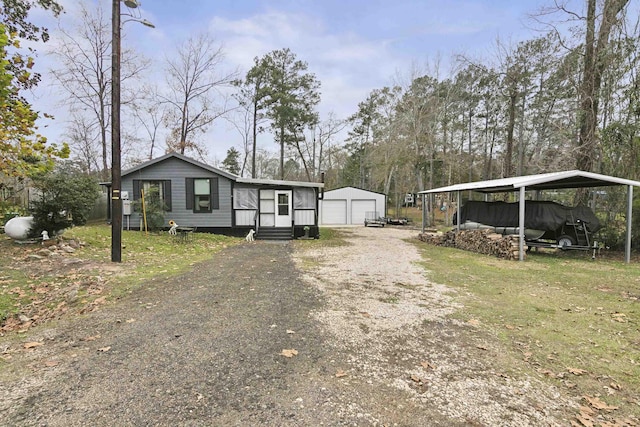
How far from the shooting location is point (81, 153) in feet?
86.1

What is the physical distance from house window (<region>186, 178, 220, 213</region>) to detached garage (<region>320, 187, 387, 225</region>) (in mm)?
12699

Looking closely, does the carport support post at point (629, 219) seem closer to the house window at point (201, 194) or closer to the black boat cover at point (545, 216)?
the black boat cover at point (545, 216)

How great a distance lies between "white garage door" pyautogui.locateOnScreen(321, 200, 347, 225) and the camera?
2573 centimetres

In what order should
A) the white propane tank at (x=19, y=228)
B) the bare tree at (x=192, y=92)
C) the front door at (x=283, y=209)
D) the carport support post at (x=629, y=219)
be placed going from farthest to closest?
the bare tree at (x=192, y=92) < the front door at (x=283, y=209) < the carport support post at (x=629, y=219) < the white propane tank at (x=19, y=228)

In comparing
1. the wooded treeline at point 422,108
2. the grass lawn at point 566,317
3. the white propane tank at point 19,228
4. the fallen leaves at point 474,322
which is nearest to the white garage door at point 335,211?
the wooded treeline at point 422,108

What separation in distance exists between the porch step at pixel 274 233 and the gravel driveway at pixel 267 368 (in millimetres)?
8899

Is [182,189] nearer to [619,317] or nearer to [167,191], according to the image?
[167,191]

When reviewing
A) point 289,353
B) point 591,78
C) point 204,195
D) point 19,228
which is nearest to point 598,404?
point 289,353

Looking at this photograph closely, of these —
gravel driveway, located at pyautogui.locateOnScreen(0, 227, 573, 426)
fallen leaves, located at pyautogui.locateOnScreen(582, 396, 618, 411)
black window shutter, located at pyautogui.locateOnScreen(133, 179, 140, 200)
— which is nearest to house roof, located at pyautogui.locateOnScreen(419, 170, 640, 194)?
gravel driveway, located at pyautogui.locateOnScreen(0, 227, 573, 426)

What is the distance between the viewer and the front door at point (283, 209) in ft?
47.6

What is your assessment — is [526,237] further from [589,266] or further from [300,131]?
[300,131]

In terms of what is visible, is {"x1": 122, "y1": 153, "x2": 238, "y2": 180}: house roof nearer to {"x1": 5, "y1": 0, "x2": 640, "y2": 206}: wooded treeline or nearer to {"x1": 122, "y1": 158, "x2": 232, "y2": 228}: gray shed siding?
{"x1": 122, "y1": 158, "x2": 232, "y2": 228}: gray shed siding

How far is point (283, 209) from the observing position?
574 inches

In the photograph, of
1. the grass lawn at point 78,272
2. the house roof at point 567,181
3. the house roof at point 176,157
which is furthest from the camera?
the house roof at point 176,157
